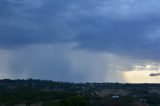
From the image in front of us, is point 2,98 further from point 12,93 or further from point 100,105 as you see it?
point 100,105

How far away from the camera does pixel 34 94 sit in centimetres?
18362

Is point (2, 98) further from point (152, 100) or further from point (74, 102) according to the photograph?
point (74, 102)

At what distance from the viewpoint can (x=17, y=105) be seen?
16075 centimetres

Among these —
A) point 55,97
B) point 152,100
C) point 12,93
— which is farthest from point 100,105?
point 12,93

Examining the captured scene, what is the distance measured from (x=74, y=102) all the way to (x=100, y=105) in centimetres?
3253

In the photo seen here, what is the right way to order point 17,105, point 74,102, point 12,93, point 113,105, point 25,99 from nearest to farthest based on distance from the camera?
point 74,102 < point 113,105 < point 17,105 < point 25,99 < point 12,93

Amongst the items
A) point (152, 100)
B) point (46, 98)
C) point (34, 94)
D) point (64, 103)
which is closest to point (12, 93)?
point (34, 94)

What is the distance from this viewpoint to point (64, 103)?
109125 mm

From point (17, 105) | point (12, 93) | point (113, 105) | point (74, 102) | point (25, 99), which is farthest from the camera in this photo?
point (12, 93)

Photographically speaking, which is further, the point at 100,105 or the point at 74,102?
the point at 100,105

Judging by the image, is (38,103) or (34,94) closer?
(38,103)

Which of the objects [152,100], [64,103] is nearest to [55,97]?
[152,100]

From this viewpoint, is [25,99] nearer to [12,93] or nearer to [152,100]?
[12,93]

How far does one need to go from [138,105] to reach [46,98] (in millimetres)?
41183
